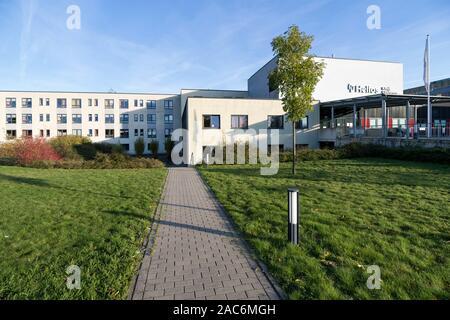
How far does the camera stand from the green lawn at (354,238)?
355cm

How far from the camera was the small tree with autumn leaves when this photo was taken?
13.2 meters

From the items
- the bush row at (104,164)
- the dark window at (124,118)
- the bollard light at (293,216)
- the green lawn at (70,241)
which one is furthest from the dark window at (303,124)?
the dark window at (124,118)

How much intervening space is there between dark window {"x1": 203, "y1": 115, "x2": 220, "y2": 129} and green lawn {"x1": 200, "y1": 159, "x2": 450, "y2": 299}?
16682 mm

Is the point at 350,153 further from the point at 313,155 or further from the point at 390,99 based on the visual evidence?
the point at 390,99

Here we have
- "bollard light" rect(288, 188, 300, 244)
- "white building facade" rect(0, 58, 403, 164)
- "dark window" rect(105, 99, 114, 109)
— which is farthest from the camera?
"dark window" rect(105, 99, 114, 109)

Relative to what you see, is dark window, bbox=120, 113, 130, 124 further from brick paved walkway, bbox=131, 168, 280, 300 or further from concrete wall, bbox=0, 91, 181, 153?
brick paved walkway, bbox=131, 168, 280, 300

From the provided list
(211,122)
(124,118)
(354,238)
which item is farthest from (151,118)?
(354,238)

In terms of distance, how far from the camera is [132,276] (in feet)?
13.0

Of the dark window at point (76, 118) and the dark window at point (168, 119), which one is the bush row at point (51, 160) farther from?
the dark window at point (168, 119)

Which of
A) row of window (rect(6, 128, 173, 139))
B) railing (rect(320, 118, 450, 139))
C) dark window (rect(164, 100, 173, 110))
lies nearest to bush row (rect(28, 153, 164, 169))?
railing (rect(320, 118, 450, 139))

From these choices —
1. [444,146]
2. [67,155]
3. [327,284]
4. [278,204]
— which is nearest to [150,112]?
[67,155]

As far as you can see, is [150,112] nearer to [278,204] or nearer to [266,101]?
[266,101]

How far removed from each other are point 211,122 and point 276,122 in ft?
20.8
